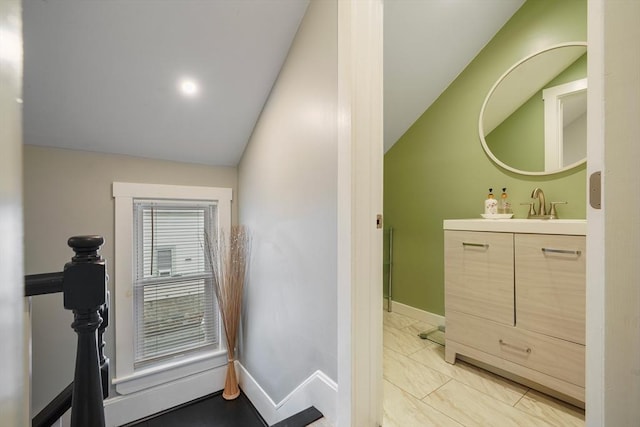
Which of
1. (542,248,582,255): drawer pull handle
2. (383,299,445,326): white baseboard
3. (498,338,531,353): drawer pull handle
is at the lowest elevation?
(383,299,445,326): white baseboard

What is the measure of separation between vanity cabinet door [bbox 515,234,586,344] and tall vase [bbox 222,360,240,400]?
2031 millimetres

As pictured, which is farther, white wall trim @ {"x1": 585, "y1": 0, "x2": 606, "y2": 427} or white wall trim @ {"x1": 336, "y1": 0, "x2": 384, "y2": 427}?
white wall trim @ {"x1": 336, "y1": 0, "x2": 384, "y2": 427}

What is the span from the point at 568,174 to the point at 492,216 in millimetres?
473

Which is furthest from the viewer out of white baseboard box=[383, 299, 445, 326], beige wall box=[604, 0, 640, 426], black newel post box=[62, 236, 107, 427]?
white baseboard box=[383, 299, 445, 326]

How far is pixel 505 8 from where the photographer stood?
182cm

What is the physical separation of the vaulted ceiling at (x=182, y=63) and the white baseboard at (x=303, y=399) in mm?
1674

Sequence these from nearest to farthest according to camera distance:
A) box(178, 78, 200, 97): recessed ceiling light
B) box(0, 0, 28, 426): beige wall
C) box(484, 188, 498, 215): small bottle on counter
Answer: box(0, 0, 28, 426): beige wall, box(178, 78, 200, 97): recessed ceiling light, box(484, 188, 498, 215): small bottle on counter

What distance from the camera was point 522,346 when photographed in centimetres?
141

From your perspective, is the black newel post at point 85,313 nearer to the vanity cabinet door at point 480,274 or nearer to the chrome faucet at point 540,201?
the vanity cabinet door at point 480,274

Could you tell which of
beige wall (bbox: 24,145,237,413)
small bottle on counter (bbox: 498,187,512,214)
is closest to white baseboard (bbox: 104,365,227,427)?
beige wall (bbox: 24,145,237,413)

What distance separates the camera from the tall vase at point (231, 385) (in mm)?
2115

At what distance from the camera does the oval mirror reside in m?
1.61

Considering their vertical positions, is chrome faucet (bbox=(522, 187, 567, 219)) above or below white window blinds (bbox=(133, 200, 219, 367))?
above

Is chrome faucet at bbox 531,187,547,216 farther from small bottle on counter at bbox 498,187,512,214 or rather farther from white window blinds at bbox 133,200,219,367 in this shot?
white window blinds at bbox 133,200,219,367
